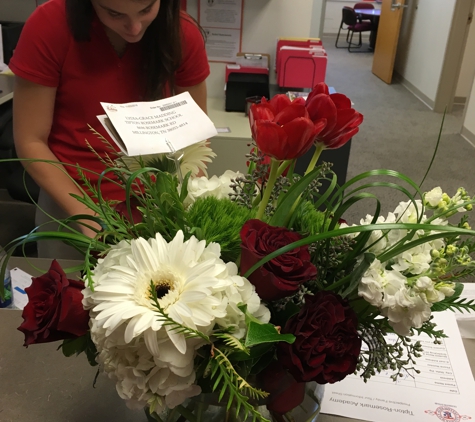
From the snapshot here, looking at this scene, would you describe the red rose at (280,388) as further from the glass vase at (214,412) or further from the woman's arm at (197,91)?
the woman's arm at (197,91)

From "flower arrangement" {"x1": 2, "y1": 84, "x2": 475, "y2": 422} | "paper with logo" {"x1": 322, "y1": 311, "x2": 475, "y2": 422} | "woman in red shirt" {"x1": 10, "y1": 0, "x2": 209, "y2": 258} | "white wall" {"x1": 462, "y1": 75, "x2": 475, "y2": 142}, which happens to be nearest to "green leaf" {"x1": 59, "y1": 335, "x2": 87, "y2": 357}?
"flower arrangement" {"x1": 2, "y1": 84, "x2": 475, "y2": 422}

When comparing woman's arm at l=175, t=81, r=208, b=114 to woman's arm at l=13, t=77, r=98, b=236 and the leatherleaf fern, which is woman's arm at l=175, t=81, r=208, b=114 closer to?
woman's arm at l=13, t=77, r=98, b=236

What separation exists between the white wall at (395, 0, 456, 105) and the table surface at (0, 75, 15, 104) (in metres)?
3.96

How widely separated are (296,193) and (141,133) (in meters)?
0.25

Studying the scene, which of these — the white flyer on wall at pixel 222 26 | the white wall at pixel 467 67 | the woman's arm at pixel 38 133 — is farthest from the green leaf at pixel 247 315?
the white wall at pixel 467 67

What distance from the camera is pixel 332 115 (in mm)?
516

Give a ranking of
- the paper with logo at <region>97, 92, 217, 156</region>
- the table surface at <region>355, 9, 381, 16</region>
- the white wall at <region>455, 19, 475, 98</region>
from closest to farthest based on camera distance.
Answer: the paper with logo at <region>97, 92, 217, 156</region>, the white wall at <region>455, 19, 475, 98</region>, the table surface at <region>355, 9, 381, 16</region>

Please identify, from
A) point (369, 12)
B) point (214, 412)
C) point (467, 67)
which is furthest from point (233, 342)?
point (369, 12)

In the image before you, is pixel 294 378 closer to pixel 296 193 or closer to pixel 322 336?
pixel 322 336

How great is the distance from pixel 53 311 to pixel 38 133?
2.81 ft

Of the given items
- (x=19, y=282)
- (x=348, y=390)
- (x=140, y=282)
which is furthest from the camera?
(x=19, y=282)

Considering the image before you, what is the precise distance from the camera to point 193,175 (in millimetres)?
666

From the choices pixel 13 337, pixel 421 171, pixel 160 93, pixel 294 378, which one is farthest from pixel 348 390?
pixel 421 171

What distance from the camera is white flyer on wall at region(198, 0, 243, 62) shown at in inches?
98.0
